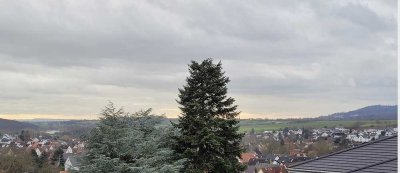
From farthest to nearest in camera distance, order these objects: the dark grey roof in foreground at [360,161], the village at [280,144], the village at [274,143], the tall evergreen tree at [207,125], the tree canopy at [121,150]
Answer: the village at [280,144] < the village at [274,143] < the tall evergreen tree at [207,125] < the tree canopy at [121,150] < the dark grey roof in foreground at [360,161]

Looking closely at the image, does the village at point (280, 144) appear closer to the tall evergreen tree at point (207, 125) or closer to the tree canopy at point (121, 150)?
the tall evergreen tree at point (207, 125)

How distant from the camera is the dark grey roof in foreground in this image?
8.85m

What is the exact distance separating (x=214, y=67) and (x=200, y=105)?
120 centimetres

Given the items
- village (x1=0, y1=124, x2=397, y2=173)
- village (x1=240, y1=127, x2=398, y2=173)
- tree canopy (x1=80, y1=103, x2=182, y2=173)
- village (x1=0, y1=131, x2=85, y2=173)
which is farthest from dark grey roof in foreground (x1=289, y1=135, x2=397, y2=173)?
village (x1=240, y1=127, x2=398, y2=173)

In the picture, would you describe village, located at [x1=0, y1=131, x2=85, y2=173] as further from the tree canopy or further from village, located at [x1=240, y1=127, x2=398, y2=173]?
village, located at [x1=240, y1=127, x2=398, y2=173]

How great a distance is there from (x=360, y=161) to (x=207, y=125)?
18.4 feet

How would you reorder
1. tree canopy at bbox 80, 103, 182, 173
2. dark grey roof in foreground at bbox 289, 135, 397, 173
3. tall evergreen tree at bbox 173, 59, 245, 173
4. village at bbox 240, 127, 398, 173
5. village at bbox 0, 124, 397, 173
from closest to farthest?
dark grey roof in foreground at bbox 289, 135, 397, 173
tree canopy at bbox 80, 103, 182, 173
tall evergreen tree at bbox 173, 59, 245, 173
village at bbox 0, 124, 397, 173
village at bbox 240, 127, 398, 173

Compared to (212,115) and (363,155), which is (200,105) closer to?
(212,115)

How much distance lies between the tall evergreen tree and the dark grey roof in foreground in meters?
4.25

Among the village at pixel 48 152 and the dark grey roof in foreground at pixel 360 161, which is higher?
the dark grey roof in foreground at pixel 360 161

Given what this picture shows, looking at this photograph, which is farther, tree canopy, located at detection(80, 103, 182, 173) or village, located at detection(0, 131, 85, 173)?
village, located at detection(0, 131, 85, 173)

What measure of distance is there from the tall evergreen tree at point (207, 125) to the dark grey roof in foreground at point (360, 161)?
4.25 m

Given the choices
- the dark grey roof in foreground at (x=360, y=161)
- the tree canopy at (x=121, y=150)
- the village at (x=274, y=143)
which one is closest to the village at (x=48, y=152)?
the village at (x=274, y=143)

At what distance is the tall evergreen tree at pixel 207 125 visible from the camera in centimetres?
1449
